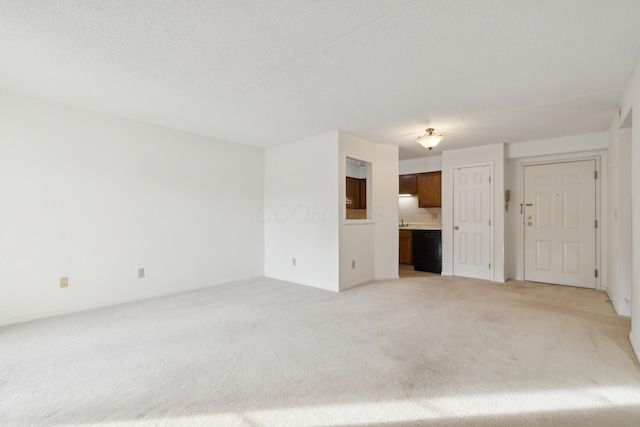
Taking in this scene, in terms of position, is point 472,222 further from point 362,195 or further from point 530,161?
point 362,195

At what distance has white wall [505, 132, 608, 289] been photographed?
4516mm

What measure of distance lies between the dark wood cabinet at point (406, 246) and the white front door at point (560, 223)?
6.91ft

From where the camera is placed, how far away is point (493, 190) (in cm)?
515

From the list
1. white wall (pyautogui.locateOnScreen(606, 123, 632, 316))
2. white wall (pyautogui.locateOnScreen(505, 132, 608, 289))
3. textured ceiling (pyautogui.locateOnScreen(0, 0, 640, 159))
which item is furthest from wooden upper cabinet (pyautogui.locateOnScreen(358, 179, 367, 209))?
white wall (pyautogui.locateOnScreen(606, 123, 632, 316))

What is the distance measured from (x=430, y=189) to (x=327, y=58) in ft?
15.7

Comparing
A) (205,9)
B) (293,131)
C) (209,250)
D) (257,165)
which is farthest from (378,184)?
(205,9)

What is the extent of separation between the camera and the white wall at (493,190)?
16.6ft

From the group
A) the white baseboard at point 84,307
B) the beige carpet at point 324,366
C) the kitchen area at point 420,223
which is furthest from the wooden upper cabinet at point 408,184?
the white baseboard at point 84,307

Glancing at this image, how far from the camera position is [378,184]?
5.21 m

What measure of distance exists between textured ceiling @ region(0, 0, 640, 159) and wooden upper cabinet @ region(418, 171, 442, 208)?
8.06 feet

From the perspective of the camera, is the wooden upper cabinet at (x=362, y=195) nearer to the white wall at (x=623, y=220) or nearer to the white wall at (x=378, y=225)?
the white wall at (x=378, y=225)

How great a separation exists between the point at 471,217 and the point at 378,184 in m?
1.87

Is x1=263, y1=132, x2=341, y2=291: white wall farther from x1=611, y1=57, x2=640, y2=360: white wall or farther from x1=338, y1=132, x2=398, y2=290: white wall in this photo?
x1=611, y1=57, x2=640, y2=360: white wall

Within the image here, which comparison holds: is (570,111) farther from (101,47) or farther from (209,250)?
(209,250)
